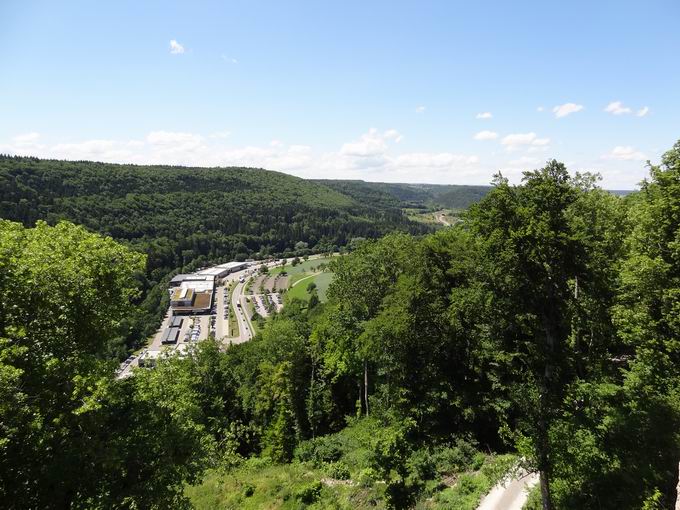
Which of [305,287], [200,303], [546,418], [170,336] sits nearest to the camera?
[546,418]

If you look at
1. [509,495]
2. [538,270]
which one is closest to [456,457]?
[509,495]

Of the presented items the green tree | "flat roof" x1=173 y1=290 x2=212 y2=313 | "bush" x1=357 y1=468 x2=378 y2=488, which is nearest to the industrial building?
"flat roof" x1=173 y1=290 x2=212 y2=313

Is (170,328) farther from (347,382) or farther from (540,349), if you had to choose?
(540,349)

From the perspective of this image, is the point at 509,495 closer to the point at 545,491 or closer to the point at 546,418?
the point at 545,491

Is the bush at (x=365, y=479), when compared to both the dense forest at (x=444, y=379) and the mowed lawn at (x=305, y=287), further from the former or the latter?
the mowed lawn at (x=305, y=287)

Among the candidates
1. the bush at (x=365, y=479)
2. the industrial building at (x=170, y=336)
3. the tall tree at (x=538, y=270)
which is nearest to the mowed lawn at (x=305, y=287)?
the industrial building at (x=170, y=336)

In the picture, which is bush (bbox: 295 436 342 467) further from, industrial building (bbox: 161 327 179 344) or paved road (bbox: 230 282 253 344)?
industrial building (bbox: 161 327 179 344)
